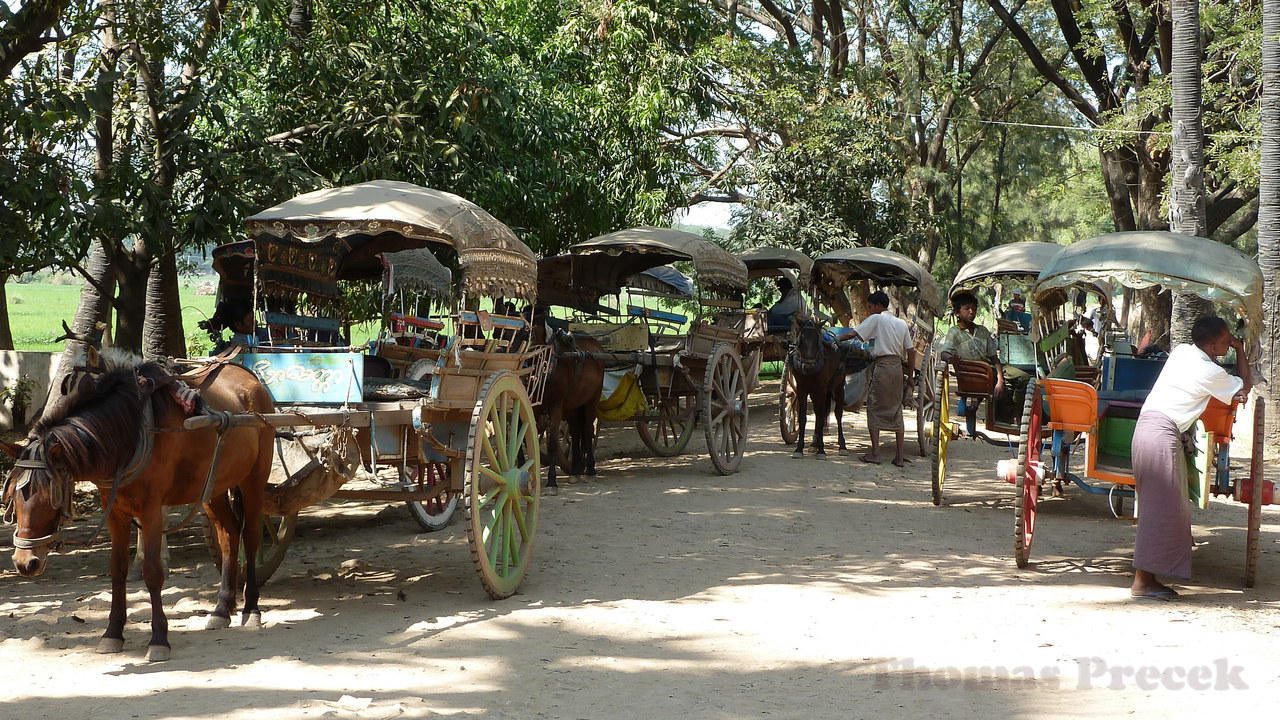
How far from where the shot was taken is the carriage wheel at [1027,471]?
7.65m

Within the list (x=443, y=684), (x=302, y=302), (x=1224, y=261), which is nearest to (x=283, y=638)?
(x=443, y=684)

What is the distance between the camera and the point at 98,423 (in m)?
5.08

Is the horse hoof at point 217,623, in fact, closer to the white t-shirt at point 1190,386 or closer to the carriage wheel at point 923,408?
the white t-shirt at point 1190,386

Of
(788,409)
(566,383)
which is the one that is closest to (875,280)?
(788,409)

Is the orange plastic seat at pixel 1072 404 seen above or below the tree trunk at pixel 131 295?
below

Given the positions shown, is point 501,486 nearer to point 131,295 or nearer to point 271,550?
point 271,550

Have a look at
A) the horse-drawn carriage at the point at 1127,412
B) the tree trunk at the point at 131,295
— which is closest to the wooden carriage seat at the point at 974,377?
the horse-drawn carriage at the point at 1127,412

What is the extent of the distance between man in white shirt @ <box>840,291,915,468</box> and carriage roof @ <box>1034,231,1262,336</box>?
5.44 metres

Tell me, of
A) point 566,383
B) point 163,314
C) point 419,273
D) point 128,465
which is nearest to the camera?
point 128,465

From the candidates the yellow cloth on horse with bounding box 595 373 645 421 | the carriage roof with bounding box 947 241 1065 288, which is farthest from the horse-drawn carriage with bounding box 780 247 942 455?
the yellow cloth on horse with bounding box 595 373 645 421

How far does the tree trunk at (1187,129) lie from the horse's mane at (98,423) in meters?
12.3

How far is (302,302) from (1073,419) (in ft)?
19.8

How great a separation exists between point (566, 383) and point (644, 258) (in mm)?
2605

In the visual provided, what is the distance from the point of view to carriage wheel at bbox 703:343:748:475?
12.0 meters
